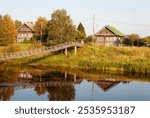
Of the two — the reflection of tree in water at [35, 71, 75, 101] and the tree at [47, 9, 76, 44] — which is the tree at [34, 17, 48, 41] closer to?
the tree at [47, 9, 76, 44]

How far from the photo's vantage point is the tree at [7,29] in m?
71.5

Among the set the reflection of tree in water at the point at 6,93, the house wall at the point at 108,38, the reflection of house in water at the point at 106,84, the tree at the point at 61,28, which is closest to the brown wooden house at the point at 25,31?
the house wall at the point at 108,38

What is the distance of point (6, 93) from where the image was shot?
1174 inches

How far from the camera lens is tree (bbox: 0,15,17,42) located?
235ft

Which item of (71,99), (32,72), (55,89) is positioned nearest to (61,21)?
(32,72)

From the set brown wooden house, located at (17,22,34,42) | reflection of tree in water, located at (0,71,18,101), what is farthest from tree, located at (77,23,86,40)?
reflection of tree in water, located at (0,71,18,101)

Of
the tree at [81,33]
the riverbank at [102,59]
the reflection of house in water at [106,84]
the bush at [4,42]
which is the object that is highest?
the tree at [81,33]

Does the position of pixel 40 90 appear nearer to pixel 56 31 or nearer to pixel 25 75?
pixel 25 75

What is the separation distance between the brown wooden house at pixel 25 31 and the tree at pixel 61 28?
86.7ft

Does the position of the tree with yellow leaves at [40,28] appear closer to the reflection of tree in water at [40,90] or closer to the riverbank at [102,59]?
the riverbank at [102,59]

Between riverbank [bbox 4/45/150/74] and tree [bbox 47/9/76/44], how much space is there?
16.0ft

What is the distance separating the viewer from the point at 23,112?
16062 millimetres

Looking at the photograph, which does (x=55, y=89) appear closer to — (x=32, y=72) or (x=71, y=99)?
(x=71, y=99)

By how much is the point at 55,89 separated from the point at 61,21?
3259cm
